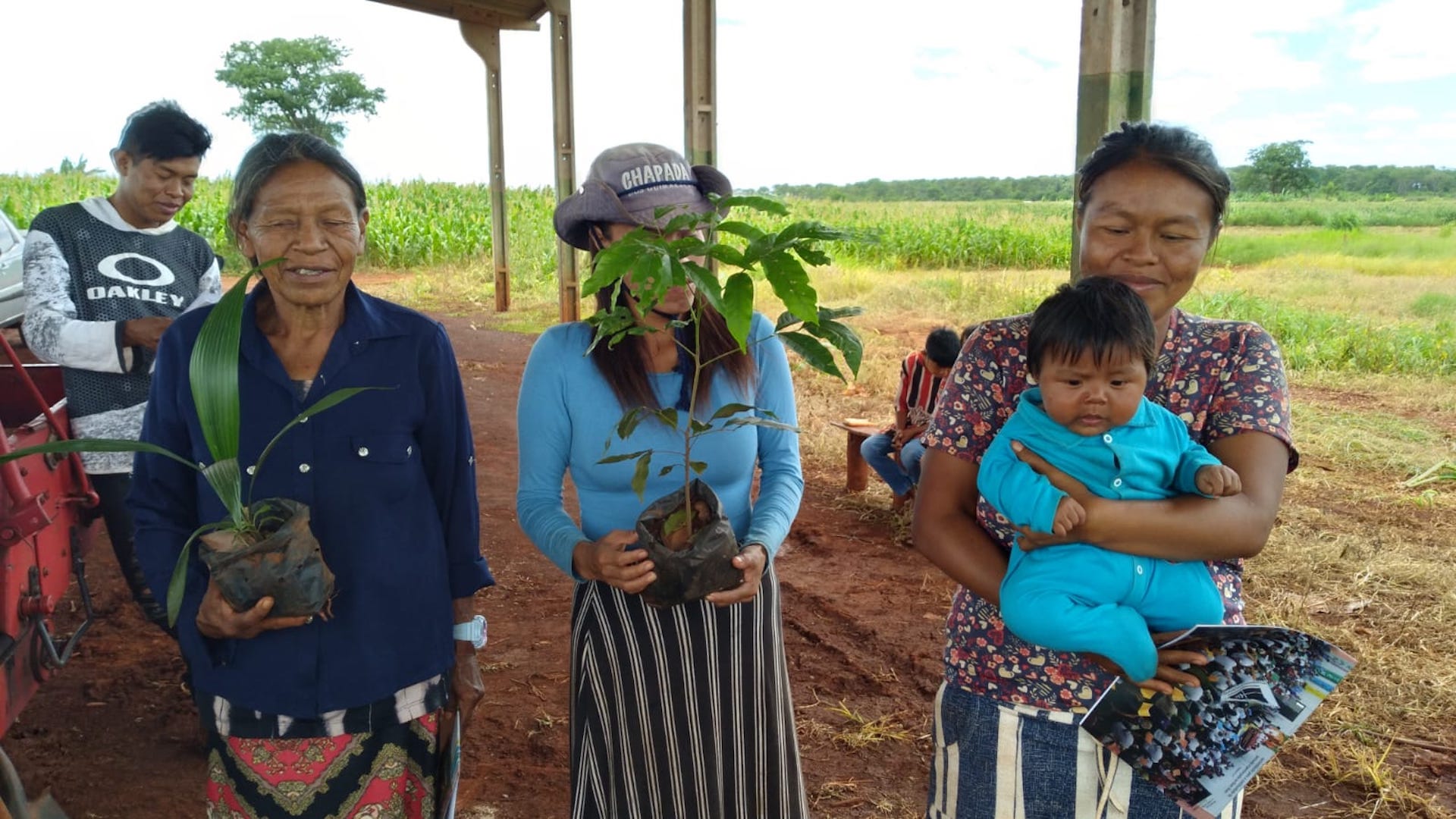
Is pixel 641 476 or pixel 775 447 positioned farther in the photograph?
pixel 775 447

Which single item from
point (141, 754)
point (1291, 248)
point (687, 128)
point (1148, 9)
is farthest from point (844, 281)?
point (141, 754)

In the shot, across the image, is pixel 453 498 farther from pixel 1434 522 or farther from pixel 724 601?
pixel 1434 522

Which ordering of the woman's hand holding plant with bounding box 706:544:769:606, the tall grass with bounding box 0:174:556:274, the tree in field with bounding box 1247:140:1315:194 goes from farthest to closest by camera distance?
1. the tall grass with bounding box 0:174:556:274
2. the tree in field with bounding box 1247:140:1315:194
3. the woman's hand holding plant with bounding box 706:544:769:606

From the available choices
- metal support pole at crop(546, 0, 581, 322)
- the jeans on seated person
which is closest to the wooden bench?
the jeans on seated person

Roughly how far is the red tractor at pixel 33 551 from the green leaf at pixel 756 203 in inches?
55.7

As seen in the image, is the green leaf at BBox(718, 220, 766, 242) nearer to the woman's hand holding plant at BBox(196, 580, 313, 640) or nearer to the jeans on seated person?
the woman's hand holding plant at BBox(196, 580, 313, 640)

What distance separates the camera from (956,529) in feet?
4.75

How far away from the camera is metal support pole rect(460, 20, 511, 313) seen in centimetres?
1072

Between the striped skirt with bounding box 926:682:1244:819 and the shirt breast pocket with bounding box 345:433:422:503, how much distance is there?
938 millimetres

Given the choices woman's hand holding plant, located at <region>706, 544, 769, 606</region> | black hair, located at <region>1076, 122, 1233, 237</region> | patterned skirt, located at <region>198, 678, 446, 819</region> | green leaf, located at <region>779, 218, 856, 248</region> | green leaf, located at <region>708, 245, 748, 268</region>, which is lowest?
patterned skirt, located at <region>198, 678, 446, 819</region>

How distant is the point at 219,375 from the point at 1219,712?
4.66 feet

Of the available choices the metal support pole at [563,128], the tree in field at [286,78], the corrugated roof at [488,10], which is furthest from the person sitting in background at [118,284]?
the tree in field at [286,78]

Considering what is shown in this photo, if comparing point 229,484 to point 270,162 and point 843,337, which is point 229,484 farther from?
point 843,337

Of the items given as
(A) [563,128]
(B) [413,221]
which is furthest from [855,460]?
(B) [413,221]
